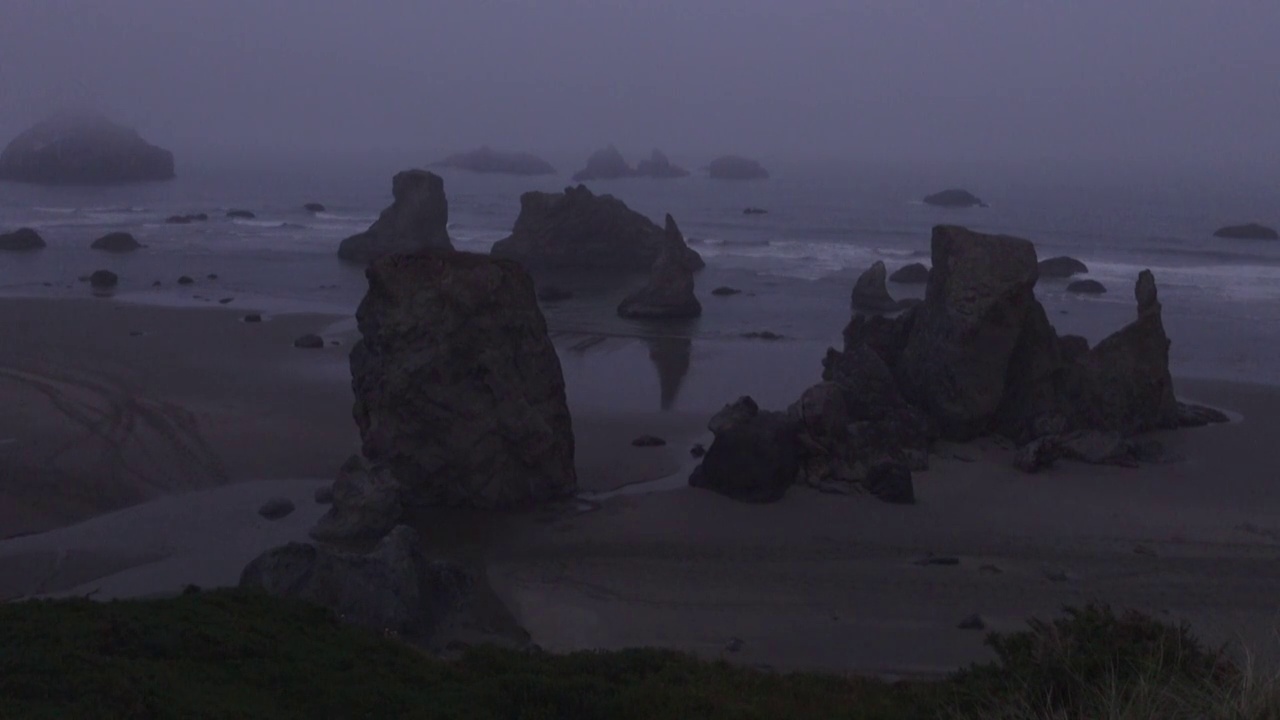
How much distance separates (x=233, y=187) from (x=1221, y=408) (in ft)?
327

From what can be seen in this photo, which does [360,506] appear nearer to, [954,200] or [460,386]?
[460,386]

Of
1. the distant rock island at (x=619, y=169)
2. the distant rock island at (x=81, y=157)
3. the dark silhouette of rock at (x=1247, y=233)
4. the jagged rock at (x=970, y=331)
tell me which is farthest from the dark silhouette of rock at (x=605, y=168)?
the jagged rock at (x=970, y=331)

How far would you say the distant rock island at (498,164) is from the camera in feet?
522

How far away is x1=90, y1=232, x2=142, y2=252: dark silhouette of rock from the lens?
55.2 m

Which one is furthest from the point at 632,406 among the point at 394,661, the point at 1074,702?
the point at 1074,702

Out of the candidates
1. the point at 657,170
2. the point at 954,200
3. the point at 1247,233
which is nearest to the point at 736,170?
the point at 657,170

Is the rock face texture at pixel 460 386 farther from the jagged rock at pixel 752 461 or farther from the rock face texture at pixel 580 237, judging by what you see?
the rock face texture at pixel 580 237

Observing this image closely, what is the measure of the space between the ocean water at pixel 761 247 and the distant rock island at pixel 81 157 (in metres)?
4.00

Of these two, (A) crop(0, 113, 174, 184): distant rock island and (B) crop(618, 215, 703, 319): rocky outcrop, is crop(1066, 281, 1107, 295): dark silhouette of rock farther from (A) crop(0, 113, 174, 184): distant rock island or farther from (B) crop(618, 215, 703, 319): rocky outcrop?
(A) crop(0, 113, 174, 184): distant rock island

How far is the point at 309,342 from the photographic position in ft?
103

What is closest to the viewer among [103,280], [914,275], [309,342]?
[309,342]

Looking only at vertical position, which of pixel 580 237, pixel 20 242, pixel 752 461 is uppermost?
pixel 580 237

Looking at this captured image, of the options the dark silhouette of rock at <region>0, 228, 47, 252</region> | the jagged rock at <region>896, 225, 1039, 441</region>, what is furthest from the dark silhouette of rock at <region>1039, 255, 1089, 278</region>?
the dark silhouette of rock at <region>0, 228, 47, 252</region>

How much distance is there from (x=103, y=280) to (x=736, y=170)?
11683 cm
